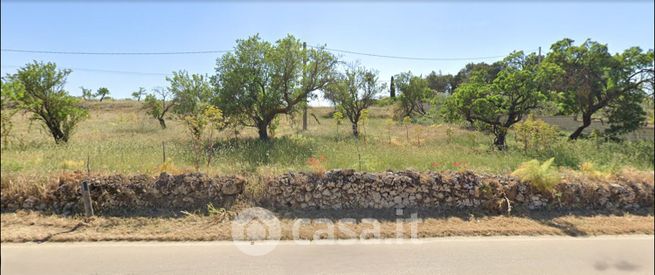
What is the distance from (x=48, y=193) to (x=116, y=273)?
11.3 ft

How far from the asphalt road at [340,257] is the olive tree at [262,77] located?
986cm

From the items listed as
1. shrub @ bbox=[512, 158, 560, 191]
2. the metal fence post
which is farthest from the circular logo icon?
shrub @ bbox=[512, 158, 560, 191]

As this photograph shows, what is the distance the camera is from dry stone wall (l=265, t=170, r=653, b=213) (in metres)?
6.16

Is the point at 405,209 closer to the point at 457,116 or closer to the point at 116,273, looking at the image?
the point at 116,273

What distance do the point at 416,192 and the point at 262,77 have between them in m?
10.3

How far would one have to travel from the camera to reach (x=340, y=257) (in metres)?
4.27

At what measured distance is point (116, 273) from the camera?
Result: 3768mm

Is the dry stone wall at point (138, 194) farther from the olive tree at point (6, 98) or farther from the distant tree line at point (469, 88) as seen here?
the distant tree line at point (469, 88)

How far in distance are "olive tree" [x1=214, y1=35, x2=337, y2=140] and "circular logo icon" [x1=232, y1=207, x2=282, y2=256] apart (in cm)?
895

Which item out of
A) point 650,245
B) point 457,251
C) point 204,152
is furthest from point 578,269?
point 204,152

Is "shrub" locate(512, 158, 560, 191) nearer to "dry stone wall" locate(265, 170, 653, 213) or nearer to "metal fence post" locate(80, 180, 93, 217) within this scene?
"dry stone wall" locate(265, 170, 653, 213)

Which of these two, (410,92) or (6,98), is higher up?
(410,92)

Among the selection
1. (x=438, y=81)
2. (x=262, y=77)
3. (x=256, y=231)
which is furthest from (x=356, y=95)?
(x=438, y=81)

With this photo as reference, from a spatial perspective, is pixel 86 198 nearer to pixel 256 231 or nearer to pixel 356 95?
pixel 256 231
